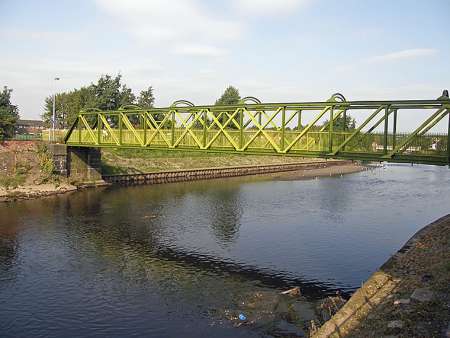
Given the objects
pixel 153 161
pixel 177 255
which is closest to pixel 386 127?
pixel 177 255

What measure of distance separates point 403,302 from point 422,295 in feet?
3.50

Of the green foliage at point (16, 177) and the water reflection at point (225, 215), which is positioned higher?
the green foliage at point (16, 177)

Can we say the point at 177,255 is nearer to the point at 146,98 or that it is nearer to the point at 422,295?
the point at 422,295

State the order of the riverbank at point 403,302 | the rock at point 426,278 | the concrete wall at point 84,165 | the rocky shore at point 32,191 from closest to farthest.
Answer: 1. the riverbank at point 403,302
2. the rock at point 426,278
3. the rocky shore at point 32,191
4. the concrete wall at point 84,165

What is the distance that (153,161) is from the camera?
7956 centimetres

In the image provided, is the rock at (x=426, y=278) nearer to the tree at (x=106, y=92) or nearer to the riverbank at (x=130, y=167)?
the riverbank at (x=130, y=167)

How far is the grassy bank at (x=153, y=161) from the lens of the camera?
72.0m

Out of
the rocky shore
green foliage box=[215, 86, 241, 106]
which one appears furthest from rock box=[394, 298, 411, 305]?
green foliage box=[215, 86, 241, 106]

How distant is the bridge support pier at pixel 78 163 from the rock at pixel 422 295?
51522 millimetres

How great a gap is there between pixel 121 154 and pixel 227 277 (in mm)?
54742

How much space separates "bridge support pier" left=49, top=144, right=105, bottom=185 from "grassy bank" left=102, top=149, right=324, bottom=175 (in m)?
4.42

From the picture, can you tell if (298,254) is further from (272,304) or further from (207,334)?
(207,334)

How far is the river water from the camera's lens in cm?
2097

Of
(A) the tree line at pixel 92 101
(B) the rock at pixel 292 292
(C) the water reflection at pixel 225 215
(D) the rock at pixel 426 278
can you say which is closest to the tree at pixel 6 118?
(A) the tree line at pixel 92 101
